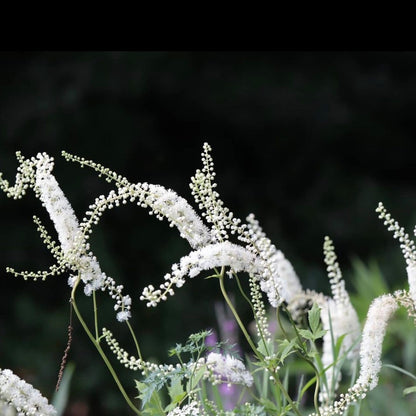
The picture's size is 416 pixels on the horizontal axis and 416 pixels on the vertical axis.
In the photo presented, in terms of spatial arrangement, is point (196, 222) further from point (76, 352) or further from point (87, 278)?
point (76, 352)

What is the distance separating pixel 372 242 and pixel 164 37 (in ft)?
7.84

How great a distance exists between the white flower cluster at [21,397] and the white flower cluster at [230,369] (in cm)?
25

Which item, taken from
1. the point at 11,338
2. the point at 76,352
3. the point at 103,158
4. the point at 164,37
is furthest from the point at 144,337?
the point at 164,37

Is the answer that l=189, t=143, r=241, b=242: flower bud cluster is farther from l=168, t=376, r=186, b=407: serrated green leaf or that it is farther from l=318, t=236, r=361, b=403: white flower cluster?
l=318, t=236, r=361, b=403: white flower cluster

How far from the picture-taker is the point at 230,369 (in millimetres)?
1189

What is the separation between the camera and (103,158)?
4.86 metres

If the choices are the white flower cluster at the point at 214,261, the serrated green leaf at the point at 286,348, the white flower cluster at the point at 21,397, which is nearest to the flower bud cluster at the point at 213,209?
the white flower cluster at the point at 214,261

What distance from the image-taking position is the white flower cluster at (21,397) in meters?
1.05

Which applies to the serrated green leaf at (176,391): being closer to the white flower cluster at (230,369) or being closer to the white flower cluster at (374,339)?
the white flower cluster at (230,369)

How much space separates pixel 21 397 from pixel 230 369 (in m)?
0.31

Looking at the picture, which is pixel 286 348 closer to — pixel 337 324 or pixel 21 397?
pixel 21 397

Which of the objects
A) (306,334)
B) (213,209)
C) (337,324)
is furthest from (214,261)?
(337,324)

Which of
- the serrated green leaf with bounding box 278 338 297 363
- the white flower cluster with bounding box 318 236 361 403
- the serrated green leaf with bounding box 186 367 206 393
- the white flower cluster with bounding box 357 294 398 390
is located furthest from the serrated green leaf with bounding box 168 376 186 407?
the white flower cluster with bounding box 318 236 361 403

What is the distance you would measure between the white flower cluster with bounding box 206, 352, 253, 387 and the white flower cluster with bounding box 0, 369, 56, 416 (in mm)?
253
